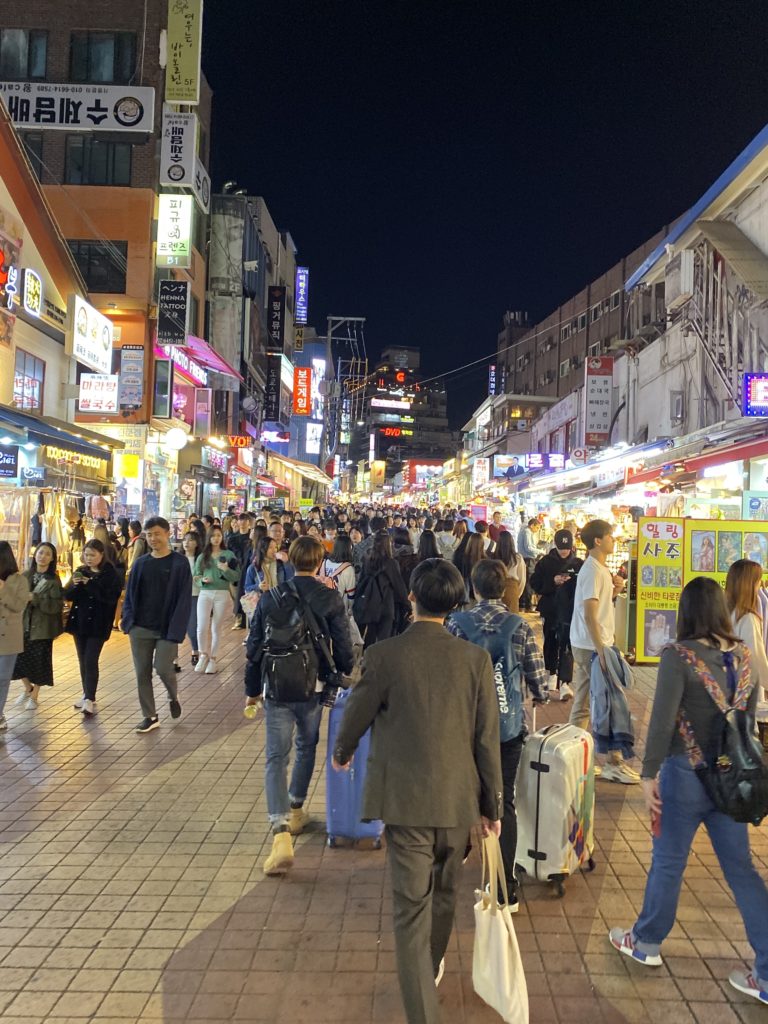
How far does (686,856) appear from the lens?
3236mm

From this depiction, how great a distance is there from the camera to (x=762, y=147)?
1462cm

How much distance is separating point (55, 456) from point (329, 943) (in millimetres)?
12068

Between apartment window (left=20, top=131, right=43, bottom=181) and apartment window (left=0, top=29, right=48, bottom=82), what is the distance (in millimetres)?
2044

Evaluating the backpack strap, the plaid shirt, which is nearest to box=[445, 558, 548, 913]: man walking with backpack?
the plaid shirt

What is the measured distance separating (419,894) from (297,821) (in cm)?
237

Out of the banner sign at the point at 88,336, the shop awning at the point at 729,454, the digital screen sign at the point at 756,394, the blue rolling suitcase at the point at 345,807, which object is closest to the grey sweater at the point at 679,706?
the blue rolling suitcase at the point at 345,807

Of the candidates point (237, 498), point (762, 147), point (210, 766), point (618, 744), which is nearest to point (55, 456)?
point (210, 766)

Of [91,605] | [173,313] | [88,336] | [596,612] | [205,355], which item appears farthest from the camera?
[205,355]

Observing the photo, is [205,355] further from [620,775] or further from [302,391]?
[302,391]

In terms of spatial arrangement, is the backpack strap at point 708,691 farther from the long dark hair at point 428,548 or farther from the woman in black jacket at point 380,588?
the long dark hair at point 428,548

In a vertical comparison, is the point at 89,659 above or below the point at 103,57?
below

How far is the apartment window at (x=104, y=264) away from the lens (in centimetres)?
2338

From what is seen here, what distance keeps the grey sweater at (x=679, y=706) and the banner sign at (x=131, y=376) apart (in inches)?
774

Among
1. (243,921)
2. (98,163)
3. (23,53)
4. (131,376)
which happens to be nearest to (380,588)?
(243,921)
